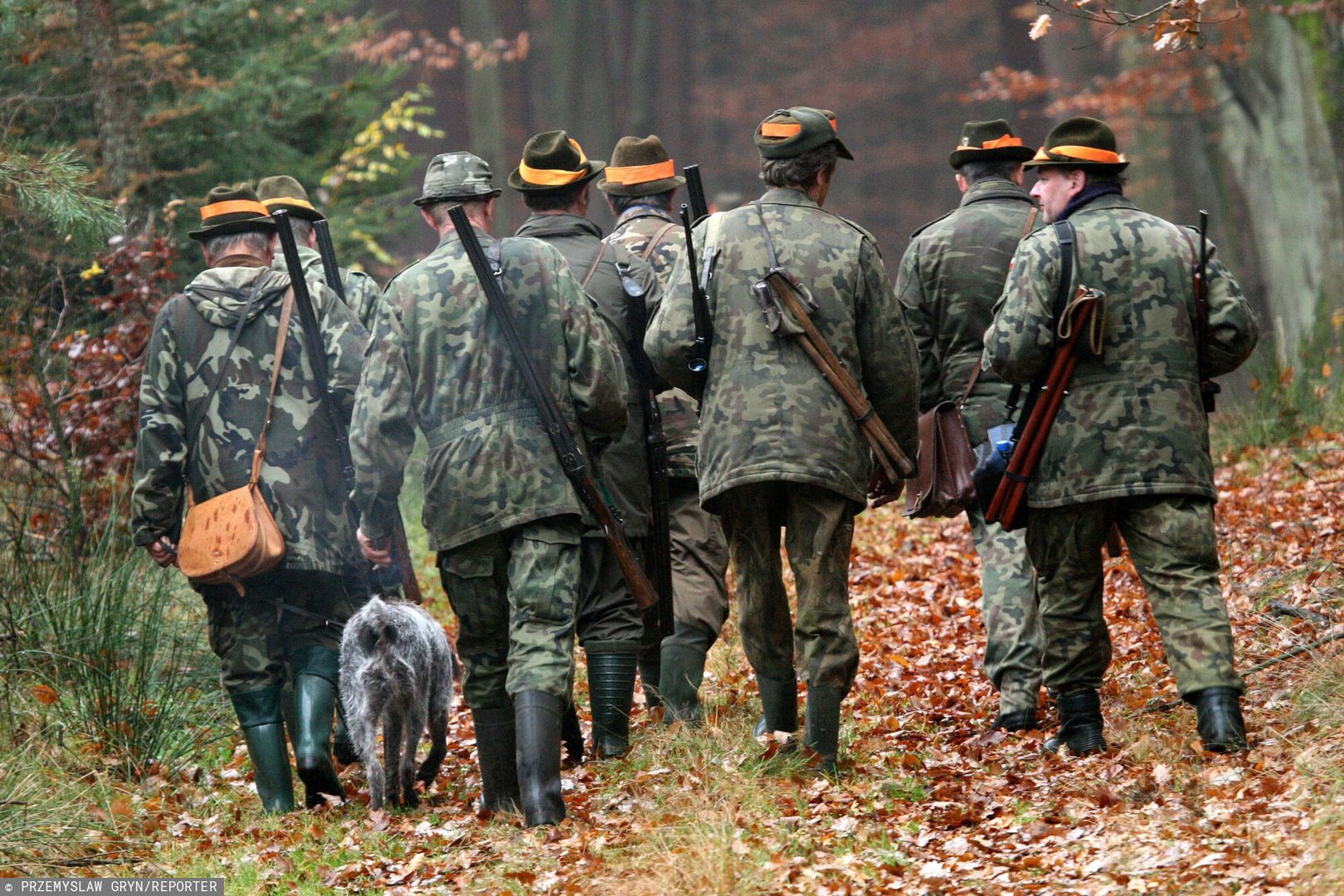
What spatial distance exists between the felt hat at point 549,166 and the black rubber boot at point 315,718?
225cm

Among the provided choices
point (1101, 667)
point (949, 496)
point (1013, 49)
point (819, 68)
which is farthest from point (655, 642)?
point (819, 68)

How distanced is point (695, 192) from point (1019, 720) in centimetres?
270

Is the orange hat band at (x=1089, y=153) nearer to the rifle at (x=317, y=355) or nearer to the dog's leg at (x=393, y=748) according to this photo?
the rifle at (x=317, y=355)

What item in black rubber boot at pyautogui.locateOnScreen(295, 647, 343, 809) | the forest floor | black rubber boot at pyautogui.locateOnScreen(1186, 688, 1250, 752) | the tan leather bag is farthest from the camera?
black rubber boot at pyautogui.locateOnScreen(295, 647, 343, 809)

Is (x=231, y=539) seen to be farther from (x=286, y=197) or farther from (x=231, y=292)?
(x=286, y=197)

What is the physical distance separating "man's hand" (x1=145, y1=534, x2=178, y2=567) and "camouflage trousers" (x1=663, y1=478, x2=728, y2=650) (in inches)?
87.5

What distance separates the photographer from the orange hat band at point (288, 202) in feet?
25.2

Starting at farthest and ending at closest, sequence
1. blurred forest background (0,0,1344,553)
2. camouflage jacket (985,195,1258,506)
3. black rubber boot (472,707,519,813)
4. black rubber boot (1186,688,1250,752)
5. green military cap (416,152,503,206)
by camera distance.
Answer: blurred forest background (0,0,1344,553) < green military cap (416,152,503,206) < black rubber boot (472,707,519,813) < camouflage jacket (985,195,1258,506) < black rubber boot (1186,688,1250,752)

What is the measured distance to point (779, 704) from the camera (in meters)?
6.25

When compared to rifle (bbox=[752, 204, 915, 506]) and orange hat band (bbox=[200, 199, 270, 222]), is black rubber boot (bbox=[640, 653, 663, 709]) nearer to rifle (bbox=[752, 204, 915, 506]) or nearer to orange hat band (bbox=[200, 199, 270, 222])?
rifle (bbox=[752, 204, 915, 506])

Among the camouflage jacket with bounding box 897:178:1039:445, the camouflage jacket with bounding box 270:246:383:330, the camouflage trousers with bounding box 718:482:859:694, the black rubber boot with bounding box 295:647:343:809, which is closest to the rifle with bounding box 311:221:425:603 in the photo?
the camouflage jacket with bounding box 270:246:383:330

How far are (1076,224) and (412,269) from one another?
8.35 feet

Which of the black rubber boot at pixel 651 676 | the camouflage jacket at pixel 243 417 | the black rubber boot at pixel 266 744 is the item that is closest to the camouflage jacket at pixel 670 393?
the black rubber boot at pixel 651 676

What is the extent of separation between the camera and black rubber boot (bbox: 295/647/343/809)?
670 cm
